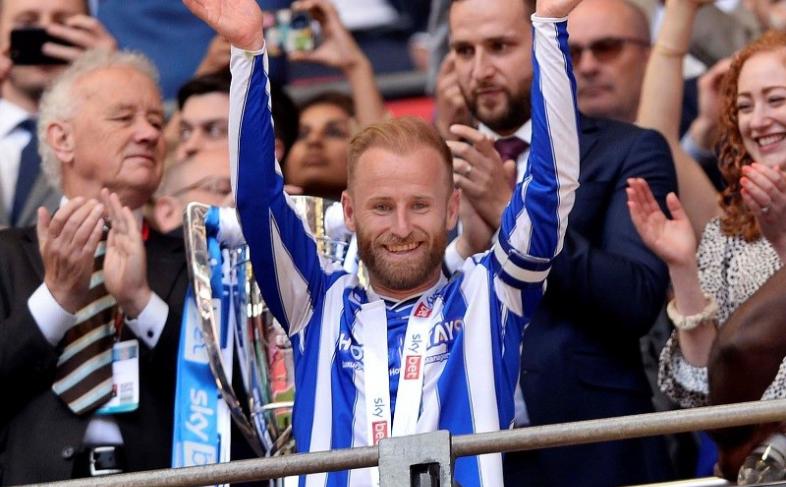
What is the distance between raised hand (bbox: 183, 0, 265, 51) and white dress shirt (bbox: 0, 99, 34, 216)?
7.47ft

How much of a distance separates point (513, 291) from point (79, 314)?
1401mm

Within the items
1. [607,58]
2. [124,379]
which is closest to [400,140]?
[124,379]

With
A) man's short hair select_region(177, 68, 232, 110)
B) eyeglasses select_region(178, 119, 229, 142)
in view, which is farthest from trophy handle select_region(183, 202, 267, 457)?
man's short hair select_region(177, 68, 232, 110)

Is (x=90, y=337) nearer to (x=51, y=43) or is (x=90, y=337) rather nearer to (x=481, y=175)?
(x=481, y=175)

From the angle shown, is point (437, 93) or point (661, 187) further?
point (437, 93)

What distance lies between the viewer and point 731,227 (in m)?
4.65

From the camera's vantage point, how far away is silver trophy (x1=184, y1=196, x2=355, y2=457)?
4574 millimetres

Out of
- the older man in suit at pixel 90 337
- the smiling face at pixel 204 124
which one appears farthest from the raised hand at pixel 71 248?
the smiling face at pixel 204 124

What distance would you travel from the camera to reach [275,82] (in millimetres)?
6332

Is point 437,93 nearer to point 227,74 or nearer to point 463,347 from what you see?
point 227,74

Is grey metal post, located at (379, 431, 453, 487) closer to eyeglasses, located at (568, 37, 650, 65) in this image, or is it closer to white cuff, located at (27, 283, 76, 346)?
white cuff, located at (27, 283, 76, 346)

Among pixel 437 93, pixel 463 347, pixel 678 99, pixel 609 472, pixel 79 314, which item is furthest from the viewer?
pixel 437 93

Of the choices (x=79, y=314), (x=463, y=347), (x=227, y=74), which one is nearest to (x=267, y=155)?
(x=463, y=347)

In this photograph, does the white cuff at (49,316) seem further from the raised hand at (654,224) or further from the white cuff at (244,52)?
the raised hand at (654,224)
